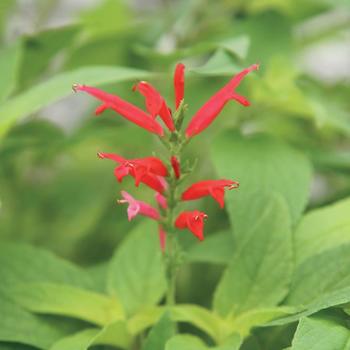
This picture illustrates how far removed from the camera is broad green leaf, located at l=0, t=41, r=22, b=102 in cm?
85

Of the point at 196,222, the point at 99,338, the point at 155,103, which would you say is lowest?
the point at 99,338

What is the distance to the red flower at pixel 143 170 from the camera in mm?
619

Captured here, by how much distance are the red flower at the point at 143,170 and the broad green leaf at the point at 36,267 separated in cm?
19

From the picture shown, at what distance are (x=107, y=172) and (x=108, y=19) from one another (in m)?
0.25

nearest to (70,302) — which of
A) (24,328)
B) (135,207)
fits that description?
(24,328)

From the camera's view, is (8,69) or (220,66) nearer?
(220,66)

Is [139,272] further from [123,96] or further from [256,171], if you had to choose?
[123,96]

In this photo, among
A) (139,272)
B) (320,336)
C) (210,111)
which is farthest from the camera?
(139,272)

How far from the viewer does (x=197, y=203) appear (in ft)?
3.67

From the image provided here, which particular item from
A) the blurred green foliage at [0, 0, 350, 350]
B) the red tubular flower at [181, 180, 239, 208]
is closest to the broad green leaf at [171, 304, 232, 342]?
the blurred green foliage at [0, 0, 350, 350]

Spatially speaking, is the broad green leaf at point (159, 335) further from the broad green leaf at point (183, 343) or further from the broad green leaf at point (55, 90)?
the broad green leaf at point (55, 90)

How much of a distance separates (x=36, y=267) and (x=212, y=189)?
Result: 0.26m

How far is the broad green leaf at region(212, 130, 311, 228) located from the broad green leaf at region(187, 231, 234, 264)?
5cm

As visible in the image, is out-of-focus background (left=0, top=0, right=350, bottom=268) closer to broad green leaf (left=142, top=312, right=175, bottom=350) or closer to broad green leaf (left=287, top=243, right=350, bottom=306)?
broad green leaf (left=287, top=243, right=350, bottom=306)
